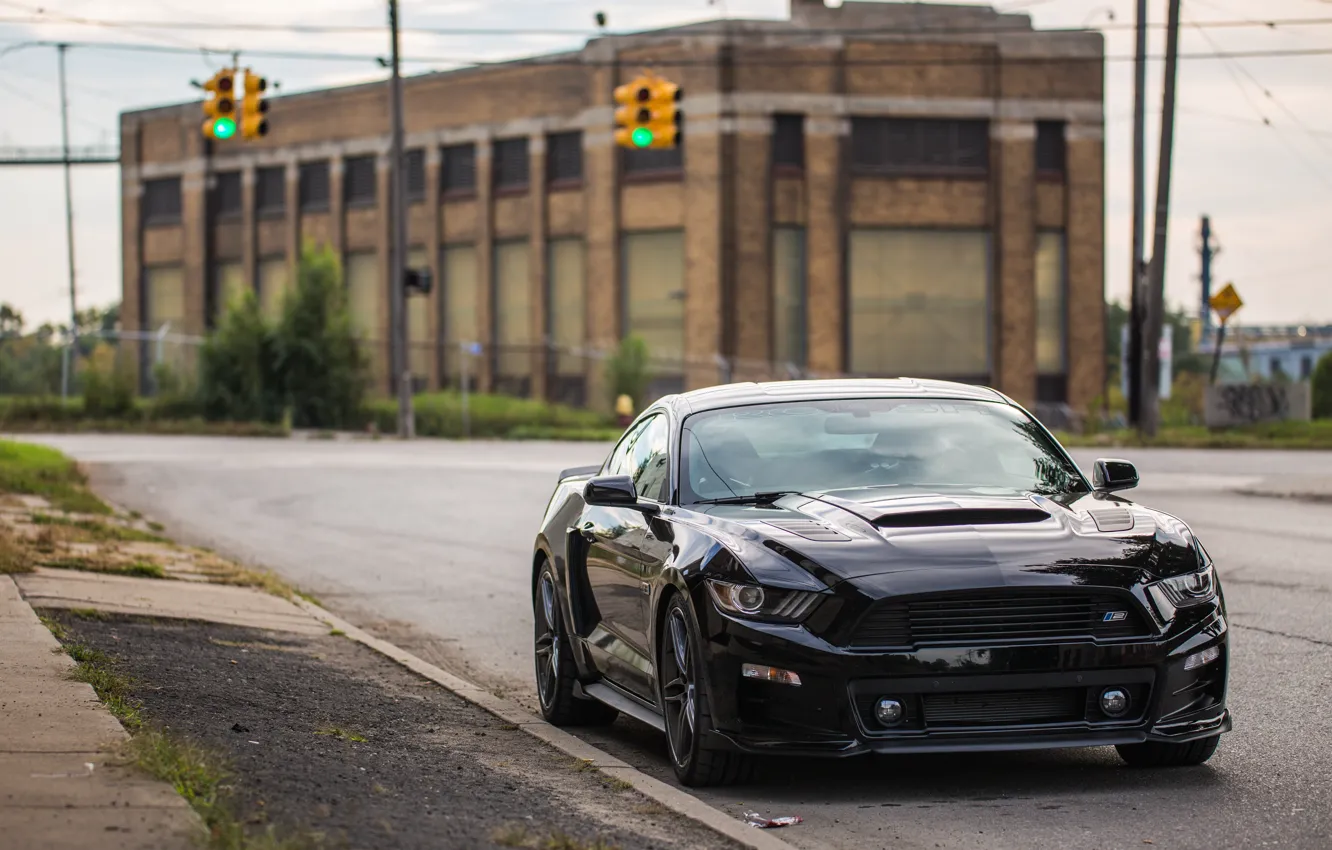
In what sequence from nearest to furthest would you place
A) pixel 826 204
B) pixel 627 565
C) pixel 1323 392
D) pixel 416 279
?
pixel 627 565 → pixel 1323 392 → pixel 416 279 → pixel 826 204

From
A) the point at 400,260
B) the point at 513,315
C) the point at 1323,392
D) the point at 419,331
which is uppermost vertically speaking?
the point at 400,260

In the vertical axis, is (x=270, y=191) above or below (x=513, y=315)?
above

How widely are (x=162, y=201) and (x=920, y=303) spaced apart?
1259 inches

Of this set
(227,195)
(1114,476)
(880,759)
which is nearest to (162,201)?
(227,195)

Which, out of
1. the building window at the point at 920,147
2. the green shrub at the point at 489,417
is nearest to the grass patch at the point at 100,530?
the green shrub at the point at 489,417

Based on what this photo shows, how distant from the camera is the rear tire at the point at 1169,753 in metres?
7.34

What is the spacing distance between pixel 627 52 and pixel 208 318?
23.2 meters

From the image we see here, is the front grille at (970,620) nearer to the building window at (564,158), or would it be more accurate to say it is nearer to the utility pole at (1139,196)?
the utility pole at (1139,196)

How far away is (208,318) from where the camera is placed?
72.2m

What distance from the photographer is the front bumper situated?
6.78 metres

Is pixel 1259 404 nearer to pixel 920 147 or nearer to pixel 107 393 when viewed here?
pixel 920 147

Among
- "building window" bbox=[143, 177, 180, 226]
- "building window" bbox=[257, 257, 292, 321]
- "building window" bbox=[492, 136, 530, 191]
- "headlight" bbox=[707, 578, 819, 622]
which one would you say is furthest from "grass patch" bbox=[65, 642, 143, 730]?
"building window" bbox=[143, 177, 180, 226]

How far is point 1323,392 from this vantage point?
4194 cm

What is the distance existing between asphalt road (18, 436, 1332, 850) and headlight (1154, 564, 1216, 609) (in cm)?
69
